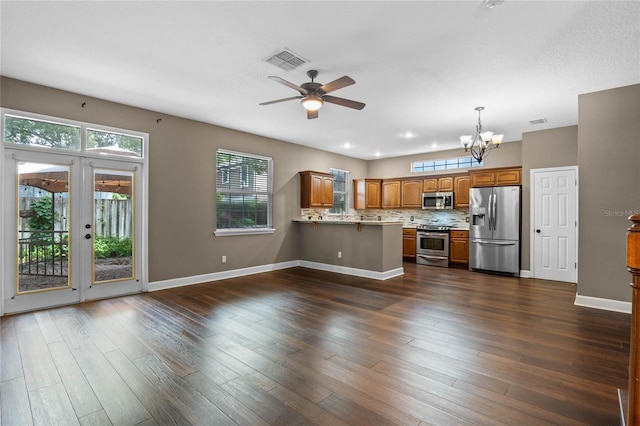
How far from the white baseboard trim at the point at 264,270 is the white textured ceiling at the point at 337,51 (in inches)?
108

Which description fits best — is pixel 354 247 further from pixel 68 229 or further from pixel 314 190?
pixel 68 229

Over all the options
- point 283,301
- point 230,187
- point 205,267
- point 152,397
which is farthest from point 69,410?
point 230,187

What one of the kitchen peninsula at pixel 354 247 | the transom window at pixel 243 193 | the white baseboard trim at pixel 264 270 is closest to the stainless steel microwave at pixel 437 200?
the kitchen peninsula at pixel 354 247

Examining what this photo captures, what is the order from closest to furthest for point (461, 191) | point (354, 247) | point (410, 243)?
1. point (354, 247)
2. point (461, 191)
3. point (410, 243)

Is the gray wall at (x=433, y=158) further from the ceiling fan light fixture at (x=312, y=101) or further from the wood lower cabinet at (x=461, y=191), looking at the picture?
the ceiling fan light fixture at (x=312, y=101)

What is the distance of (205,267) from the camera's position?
555 centimetres

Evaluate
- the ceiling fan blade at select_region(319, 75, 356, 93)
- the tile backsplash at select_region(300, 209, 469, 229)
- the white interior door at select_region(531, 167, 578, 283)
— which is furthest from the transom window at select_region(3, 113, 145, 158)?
the white interior door at select_region(531, 167, 578, 283)

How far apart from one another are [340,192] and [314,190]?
67.1 inches

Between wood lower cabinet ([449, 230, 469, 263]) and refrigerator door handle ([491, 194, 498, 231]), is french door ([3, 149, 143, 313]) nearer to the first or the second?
wood lower cabinet ([449, 230, 469, 263])

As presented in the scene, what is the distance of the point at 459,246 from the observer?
7199 mm

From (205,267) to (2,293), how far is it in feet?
8.27

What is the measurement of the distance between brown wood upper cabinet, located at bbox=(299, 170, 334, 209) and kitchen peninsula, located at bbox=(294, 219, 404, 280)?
484 millimetres

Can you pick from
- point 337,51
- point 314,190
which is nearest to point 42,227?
point 337,51

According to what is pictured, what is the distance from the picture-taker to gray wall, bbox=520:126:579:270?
5594 millimetres
